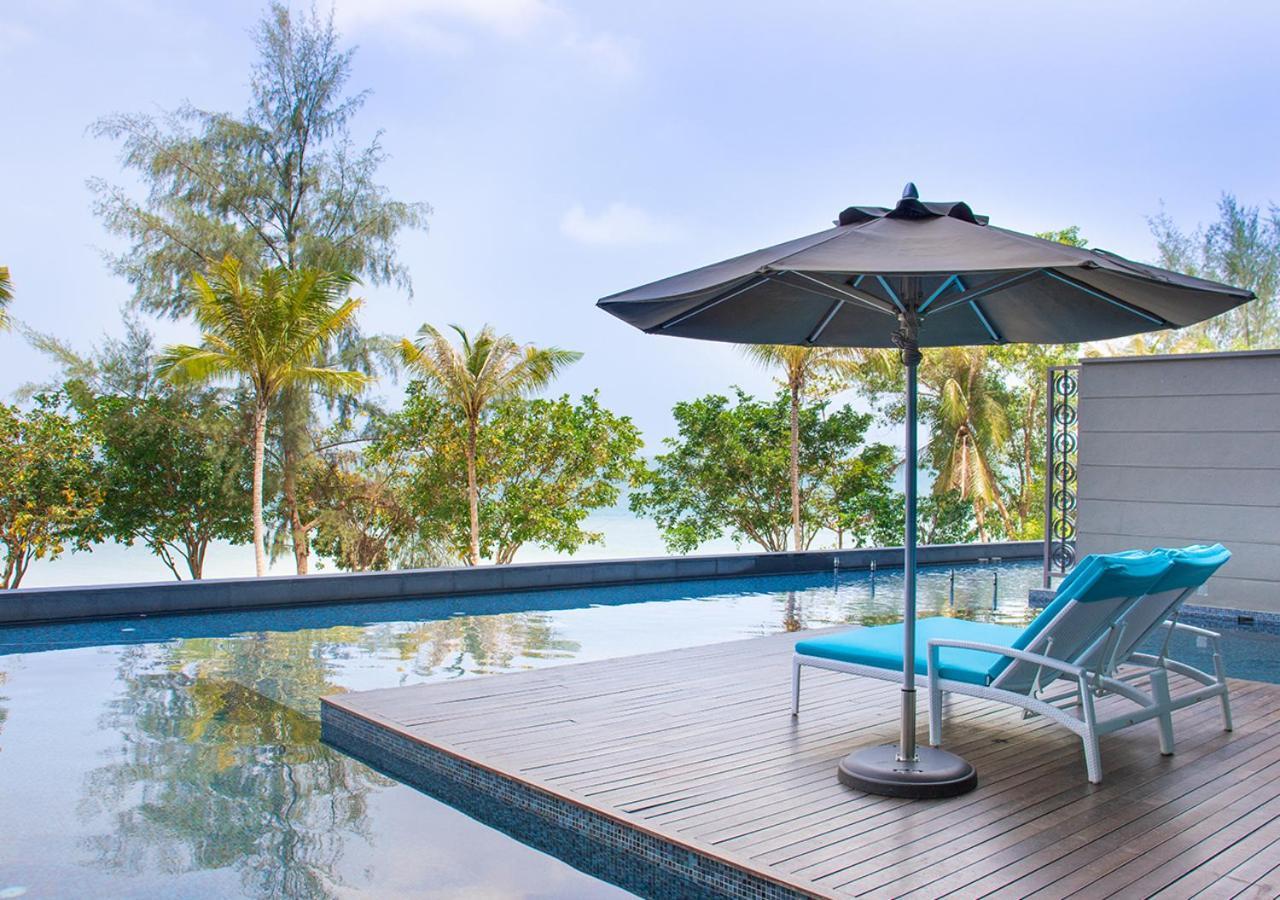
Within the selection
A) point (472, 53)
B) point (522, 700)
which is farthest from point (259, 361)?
point (472, 53)

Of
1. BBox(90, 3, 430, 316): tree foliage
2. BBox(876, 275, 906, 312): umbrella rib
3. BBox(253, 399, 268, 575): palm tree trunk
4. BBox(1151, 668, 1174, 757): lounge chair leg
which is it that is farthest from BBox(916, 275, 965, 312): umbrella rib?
BBox(90, 3, 430, 316): tree foliage

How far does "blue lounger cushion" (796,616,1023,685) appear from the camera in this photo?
4.14 metres

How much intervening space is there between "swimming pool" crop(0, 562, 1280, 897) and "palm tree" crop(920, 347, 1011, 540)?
10227mm

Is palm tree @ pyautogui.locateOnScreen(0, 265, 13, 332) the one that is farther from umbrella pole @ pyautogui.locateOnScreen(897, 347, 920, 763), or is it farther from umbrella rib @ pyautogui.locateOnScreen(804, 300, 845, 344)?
umbrella pole @ pyautogui.locateOnScreen(897, 347, 920, 763)

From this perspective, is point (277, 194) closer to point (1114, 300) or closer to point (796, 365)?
point (796, 365)

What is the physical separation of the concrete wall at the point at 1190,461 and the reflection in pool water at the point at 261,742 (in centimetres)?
128

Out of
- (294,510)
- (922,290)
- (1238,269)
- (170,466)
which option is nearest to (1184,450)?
(922,290)

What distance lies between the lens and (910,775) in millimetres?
3748

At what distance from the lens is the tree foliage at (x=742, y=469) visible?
721 inches

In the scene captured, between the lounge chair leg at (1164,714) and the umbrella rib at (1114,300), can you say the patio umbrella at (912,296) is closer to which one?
the umbrella rib at (1114,300)

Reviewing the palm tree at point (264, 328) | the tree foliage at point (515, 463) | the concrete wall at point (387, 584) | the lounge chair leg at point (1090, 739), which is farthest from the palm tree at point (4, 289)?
the lounge chair leg at point (1090, 739)

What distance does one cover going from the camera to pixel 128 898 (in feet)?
10.6

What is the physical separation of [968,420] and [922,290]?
1689 centimetres

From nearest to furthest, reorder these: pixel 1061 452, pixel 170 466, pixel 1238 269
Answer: pixel 1061 452, pixel 170 466, pixel 1238 269
